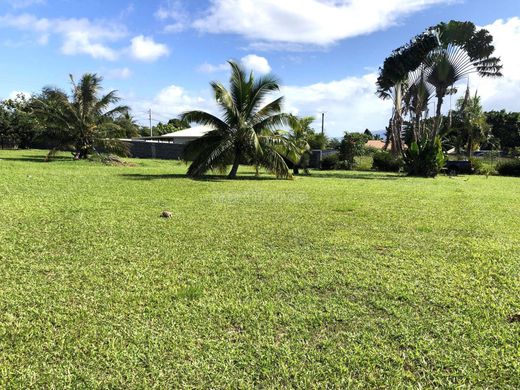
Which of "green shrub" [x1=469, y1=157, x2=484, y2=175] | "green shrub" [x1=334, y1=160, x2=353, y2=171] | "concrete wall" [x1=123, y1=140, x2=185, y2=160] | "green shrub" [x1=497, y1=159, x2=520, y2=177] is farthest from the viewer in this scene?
"concrete wall" [x1=123, y1=140, x2=185, y2=160]

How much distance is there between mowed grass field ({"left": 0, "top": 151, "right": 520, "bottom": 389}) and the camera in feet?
7.79

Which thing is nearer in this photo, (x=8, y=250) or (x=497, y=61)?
(x=8, y=250)

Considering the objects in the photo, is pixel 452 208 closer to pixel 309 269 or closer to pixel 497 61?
pixel 309 269

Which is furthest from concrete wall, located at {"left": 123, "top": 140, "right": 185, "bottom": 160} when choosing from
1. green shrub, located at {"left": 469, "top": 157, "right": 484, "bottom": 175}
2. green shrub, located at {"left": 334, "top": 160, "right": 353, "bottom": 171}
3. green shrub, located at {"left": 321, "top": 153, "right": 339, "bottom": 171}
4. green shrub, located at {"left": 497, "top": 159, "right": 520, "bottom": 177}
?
green shrub, located at {"left": 497, "top": 159, "right": 520, "bottom": 177}

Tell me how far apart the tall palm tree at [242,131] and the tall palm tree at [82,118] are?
8555mm

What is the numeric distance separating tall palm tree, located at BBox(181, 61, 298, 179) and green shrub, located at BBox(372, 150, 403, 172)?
45.2ft

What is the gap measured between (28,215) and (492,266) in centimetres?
648

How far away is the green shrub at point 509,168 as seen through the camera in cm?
2484

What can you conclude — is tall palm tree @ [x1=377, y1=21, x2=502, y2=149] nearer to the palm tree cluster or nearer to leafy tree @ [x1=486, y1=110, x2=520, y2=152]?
the palm tree cluster

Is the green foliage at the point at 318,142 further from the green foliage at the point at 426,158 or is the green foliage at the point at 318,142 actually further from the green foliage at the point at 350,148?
the green foliage at the point at 426,158

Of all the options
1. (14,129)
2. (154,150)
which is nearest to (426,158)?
(154,150)

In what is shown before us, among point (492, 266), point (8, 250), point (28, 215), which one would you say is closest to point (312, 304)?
point (492, 266)

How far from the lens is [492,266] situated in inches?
170

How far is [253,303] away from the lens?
10.6ft
